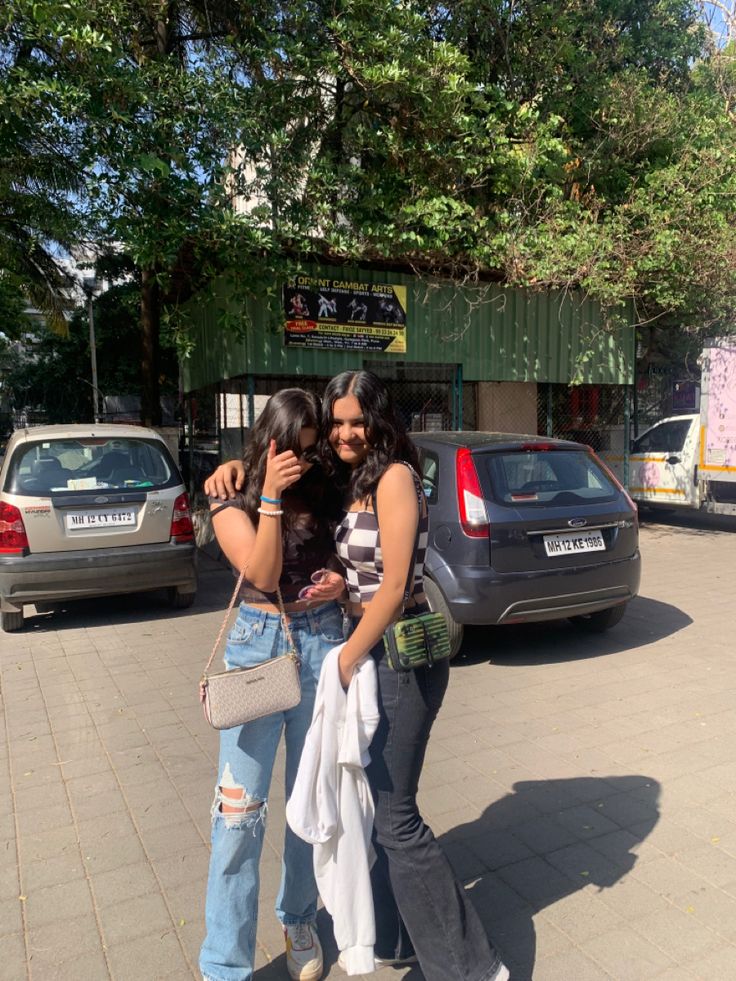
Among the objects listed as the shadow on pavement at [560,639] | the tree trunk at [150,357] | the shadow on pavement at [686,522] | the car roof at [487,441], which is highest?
the tree trunk at [150,357]

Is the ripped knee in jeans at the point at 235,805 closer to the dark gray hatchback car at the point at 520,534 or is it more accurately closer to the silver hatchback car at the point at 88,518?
the dark gray hatchback car at the point at 520,534

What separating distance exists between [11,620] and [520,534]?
14.3ft

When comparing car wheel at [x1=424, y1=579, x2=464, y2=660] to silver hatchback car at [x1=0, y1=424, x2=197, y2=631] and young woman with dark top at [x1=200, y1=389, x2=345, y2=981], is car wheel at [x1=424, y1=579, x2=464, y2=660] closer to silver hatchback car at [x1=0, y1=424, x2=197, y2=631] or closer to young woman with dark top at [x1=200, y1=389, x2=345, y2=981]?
silver hatchback car at [x1=0, y1=424, x2=197, y2=631]

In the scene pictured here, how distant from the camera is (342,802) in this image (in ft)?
6.88

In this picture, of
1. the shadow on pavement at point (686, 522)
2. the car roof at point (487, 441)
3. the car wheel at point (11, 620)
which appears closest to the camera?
the car roof at point (487, 441)

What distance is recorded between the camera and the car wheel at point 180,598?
7027 mm

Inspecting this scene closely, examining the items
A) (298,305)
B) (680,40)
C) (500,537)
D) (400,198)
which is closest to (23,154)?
(298,305)

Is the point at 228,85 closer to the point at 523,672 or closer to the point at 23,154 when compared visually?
the point at 23,154

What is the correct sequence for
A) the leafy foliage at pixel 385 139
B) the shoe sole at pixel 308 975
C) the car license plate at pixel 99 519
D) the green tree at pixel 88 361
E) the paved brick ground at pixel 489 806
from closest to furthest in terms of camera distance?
the shoe sole at pixel 308 975 → the paved brick ground at pixel 489 806 → the car license plate at pixel 99 519 → the leafy foliage at pixel 385 139 → the green tree at pixel 88 361

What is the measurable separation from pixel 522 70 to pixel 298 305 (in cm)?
462

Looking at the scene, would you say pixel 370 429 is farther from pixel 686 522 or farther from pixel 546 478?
pixel 686 522

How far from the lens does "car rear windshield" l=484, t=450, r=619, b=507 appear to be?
5.14 metres

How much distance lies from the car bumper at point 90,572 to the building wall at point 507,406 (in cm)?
732

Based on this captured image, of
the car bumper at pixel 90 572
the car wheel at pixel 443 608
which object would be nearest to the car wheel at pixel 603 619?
the car wheel at pixel 443 608
